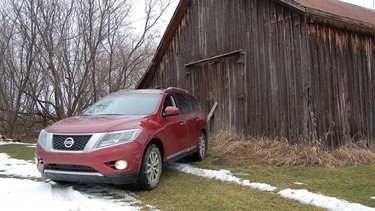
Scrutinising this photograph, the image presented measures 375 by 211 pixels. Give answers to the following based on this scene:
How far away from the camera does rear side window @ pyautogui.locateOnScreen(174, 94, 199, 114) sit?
8414 millimetres

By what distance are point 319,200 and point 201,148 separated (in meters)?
4.09

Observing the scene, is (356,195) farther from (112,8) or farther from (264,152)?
(112,8)

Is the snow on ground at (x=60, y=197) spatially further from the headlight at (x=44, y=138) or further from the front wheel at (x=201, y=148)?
the front wheel at (x=201, y=148)

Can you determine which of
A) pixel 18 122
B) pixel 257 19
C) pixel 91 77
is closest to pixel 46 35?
pixel 91 77

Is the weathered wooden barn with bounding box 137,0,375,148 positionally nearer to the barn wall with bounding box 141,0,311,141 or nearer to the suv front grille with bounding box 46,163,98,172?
the barn wall with bounding box 141,0,311,141

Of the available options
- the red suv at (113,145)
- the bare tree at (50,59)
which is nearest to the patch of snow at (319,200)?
the red suv at (113,145)

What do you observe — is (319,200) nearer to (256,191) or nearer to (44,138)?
(256,191)

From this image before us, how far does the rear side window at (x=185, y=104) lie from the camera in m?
8.41

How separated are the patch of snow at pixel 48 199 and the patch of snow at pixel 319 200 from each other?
8.66ft

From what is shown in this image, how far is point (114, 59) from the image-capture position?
26.1 m

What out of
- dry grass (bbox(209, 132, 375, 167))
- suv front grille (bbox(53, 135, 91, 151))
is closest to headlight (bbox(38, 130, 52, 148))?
suv front grille (bbox(53, 135, 91, 151))

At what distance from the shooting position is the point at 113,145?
18.7 ft

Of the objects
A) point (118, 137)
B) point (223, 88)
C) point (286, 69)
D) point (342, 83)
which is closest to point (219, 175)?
point (118, 137)

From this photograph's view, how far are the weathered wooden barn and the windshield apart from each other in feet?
14.6
